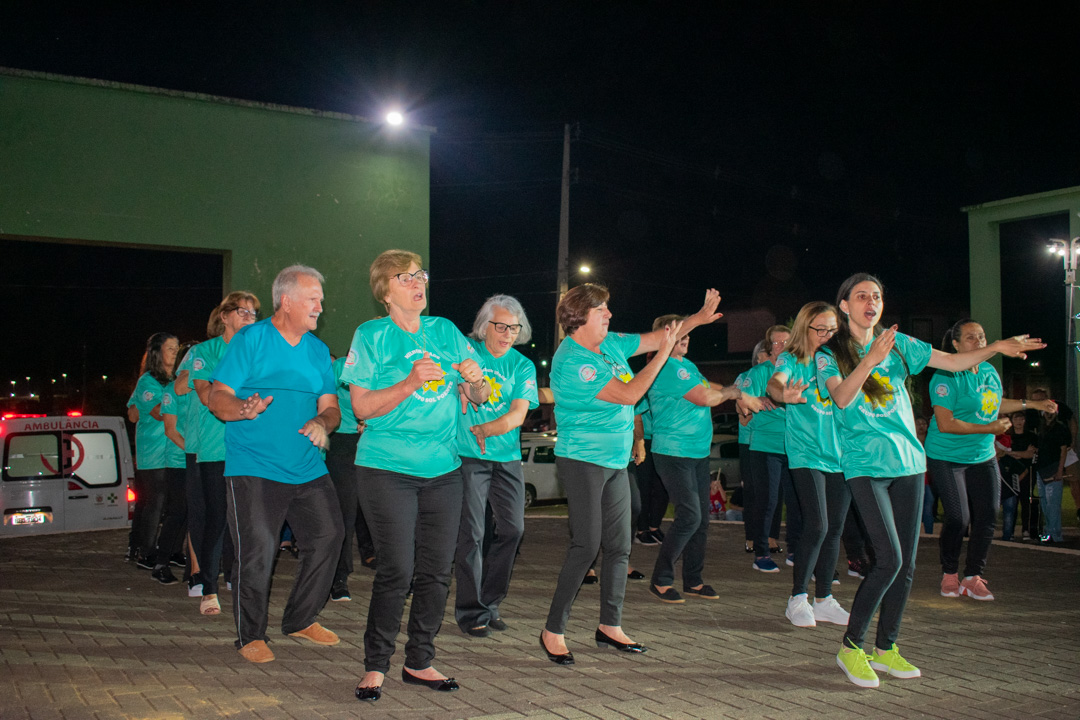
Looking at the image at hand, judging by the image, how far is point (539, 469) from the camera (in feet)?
58.3

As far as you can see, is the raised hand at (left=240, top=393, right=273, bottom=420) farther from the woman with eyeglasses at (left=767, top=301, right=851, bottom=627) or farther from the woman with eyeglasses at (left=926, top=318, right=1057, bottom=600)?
the woman with eyeglasses at (left=926, top=318, right=1057, bottom=600)

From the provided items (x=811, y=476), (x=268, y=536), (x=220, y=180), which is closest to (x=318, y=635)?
(x=268, y=536)

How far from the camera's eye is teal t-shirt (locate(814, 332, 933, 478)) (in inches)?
188

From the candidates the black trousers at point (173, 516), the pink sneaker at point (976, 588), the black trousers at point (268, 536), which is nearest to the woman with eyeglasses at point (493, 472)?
the black trousers at point (268, 536)

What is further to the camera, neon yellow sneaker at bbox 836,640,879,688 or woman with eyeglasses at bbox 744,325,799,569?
woman with eyeglasses at bbox 744,325,799,569

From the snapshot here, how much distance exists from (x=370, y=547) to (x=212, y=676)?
3.95 m

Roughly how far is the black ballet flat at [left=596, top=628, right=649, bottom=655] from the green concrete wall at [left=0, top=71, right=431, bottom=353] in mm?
8591

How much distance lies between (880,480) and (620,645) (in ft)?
5.64

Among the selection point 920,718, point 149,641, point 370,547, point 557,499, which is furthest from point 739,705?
point 557,499

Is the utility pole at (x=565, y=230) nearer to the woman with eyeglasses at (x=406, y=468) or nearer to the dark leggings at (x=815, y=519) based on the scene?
the dark leggings at (x=815, y=519)

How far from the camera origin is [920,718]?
4.21 m

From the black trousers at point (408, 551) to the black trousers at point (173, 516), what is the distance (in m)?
4.00

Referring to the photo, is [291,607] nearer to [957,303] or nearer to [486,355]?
[486,355]

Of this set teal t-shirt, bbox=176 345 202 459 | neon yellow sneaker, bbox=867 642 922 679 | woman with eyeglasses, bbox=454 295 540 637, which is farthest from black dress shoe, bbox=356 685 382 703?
teal t-shirt, bbox=176 345 202 459
